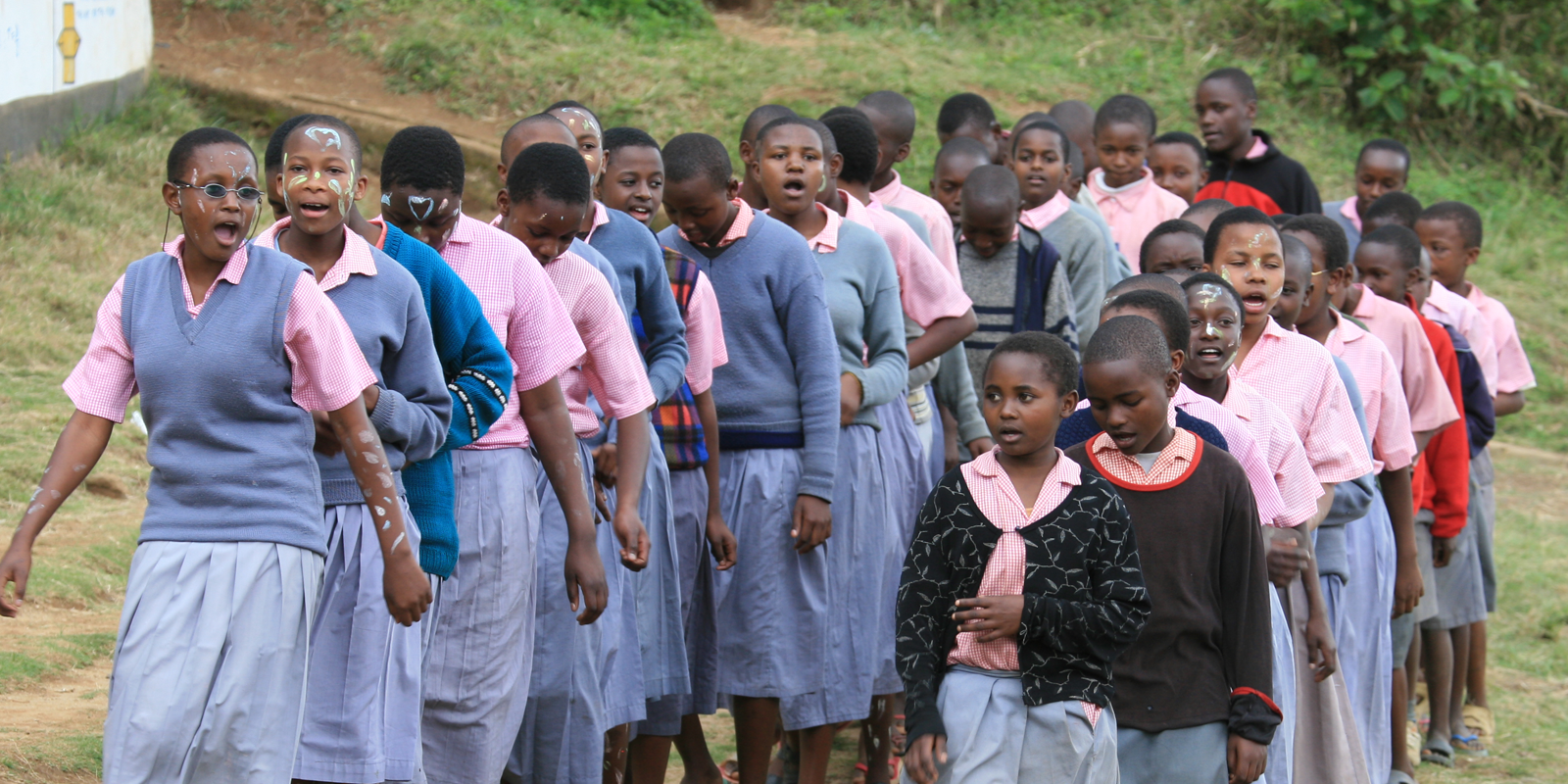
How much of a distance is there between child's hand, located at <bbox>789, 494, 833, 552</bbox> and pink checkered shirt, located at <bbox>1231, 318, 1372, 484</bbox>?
3.67ft

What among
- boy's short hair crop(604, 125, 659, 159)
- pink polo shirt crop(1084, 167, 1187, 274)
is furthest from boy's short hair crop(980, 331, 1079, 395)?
pink polo shirt crop(1084, 167, 1187, 274)

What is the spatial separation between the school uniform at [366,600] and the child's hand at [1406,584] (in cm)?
300

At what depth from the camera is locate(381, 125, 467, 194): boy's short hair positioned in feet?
10.6

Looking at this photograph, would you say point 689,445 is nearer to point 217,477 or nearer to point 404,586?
point 404,586

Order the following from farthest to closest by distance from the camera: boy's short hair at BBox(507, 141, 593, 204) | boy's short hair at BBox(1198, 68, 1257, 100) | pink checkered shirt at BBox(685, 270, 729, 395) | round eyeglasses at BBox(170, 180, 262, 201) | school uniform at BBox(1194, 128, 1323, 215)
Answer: boy's short hair at BBox(1198, 68, 1257, 100) → school uniform at BBox(1194, 128, 1323, 215) → pink checkered shirt at BBox(685, 270, 729, 395) → boy's short hair at BBox(507, 141, 593, 204) → round eyeglasses at BBox(170, 180, 262, 201)

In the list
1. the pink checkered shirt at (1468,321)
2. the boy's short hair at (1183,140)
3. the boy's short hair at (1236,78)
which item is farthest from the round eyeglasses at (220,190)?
the boy's short hair at (1236,78)

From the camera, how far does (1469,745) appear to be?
5555 millimetres

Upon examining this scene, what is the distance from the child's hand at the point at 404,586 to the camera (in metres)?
2.77

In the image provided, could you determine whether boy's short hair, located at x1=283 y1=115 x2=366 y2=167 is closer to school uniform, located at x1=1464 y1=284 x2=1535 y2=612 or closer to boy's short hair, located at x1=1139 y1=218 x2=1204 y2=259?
boy's short hair, located at x1=1139 y1=218 x2=1204 y2=259

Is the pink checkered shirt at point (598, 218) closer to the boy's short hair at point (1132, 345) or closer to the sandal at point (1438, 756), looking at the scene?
the boy's short hair at point (1132, 345)

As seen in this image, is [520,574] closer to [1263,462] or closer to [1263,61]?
[1263,462]

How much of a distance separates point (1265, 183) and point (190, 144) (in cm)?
543

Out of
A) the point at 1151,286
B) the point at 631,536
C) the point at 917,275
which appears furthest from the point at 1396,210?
the point at 631,536

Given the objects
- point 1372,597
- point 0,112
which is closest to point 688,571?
point 1372,597
